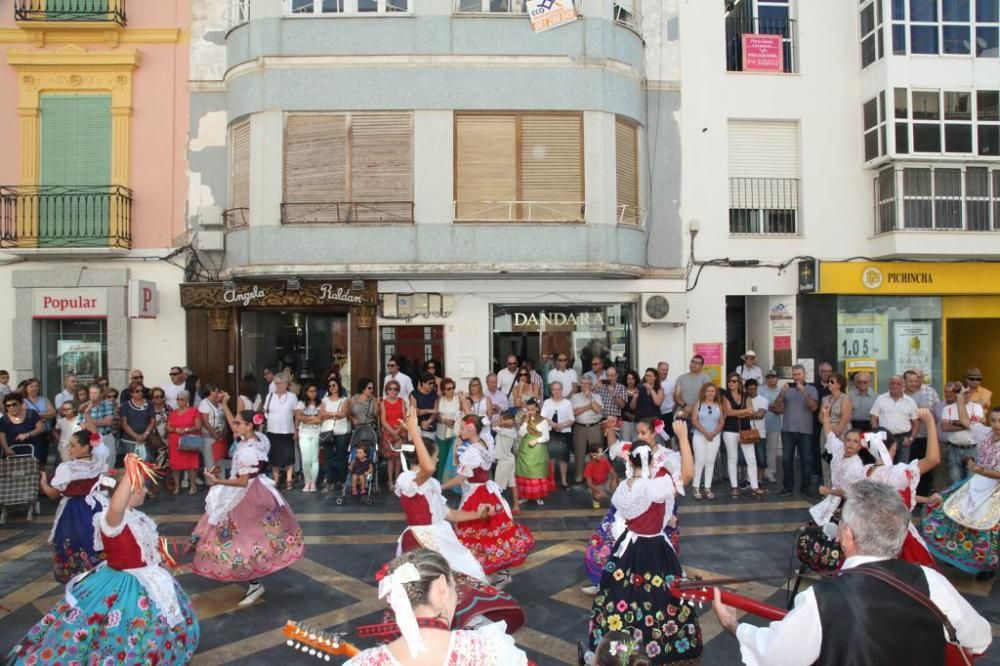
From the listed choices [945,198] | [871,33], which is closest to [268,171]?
[871,33]

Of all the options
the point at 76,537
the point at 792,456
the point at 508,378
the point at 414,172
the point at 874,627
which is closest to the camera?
the point at 874,627

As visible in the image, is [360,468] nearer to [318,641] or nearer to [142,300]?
[142,300]

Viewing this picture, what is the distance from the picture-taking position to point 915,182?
48.4 feet

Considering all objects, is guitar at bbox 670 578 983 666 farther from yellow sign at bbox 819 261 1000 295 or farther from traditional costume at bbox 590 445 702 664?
yellow sign at bbox 819 261 1000 295

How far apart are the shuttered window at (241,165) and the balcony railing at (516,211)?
156 inches

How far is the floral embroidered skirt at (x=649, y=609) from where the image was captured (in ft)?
16.7

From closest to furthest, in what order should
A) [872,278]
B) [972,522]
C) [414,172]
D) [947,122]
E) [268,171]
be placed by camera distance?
[972,522] → [268,171] → [414,172] → [947,122] → [872,278]

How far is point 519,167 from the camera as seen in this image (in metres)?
13.8

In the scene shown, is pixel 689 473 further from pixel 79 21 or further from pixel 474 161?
pixel 79 21

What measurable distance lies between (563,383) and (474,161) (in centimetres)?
441

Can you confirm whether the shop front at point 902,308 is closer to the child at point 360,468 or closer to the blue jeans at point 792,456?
the blue jeans at point 792,456

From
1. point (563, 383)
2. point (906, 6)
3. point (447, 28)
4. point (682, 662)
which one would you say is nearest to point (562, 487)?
point (563, 383)

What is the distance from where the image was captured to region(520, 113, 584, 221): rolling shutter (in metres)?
13.8

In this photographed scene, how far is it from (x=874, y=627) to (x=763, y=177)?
13817 millimetres
